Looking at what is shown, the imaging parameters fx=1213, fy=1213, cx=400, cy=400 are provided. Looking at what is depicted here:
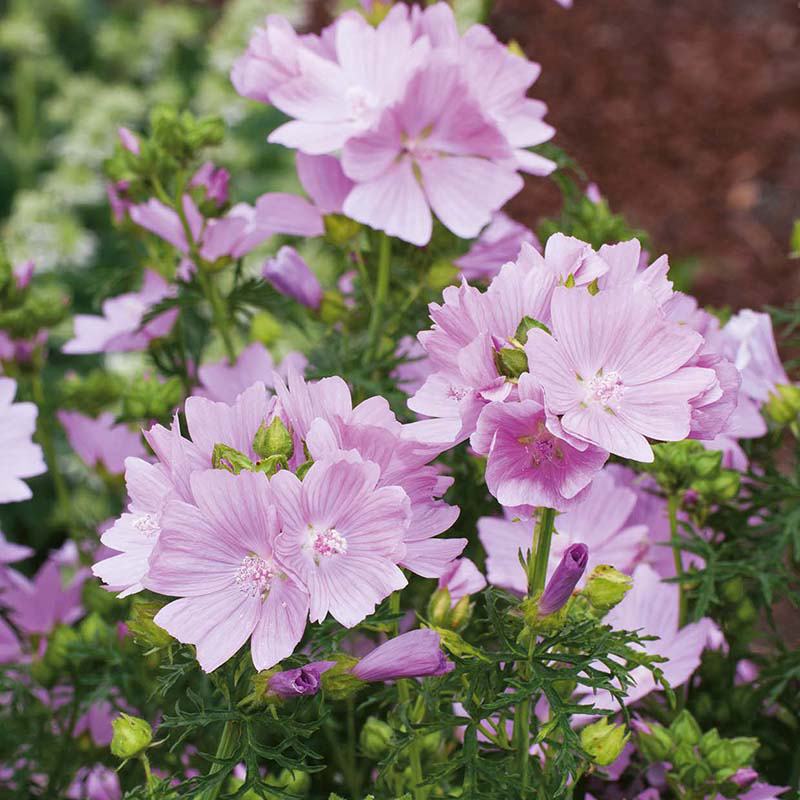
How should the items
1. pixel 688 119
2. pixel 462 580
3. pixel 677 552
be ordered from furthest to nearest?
pixel 688 119
pixel 677 552
pixel 462 580

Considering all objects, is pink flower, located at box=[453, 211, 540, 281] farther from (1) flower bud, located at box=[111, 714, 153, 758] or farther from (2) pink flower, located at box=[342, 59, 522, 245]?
(1) flower bud, located at box=[111, 714, 153, 758]

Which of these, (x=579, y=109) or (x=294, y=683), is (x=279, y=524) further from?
(x=579, y=109)

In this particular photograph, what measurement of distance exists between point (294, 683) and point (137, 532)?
0.09m

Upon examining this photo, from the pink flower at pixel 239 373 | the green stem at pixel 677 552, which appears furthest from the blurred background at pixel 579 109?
the green stem at pixel 677 552

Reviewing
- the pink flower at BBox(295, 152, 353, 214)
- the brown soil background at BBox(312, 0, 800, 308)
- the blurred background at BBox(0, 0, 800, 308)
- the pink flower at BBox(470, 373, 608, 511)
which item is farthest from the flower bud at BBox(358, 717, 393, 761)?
the brown soil background at BBox(312, 0, 800, 308)

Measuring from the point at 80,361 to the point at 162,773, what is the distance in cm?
132

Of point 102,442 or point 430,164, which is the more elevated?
point 430,164

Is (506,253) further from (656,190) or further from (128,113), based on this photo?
(656,190)

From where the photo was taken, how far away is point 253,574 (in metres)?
0.47

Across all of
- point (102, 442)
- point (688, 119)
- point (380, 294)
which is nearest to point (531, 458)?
point (380, 294)

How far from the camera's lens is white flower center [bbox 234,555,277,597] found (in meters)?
0.47

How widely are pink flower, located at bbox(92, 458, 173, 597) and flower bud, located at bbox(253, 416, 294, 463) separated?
0.13ft

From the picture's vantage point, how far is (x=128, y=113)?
6.40 feet

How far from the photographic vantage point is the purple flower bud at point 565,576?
487mm
